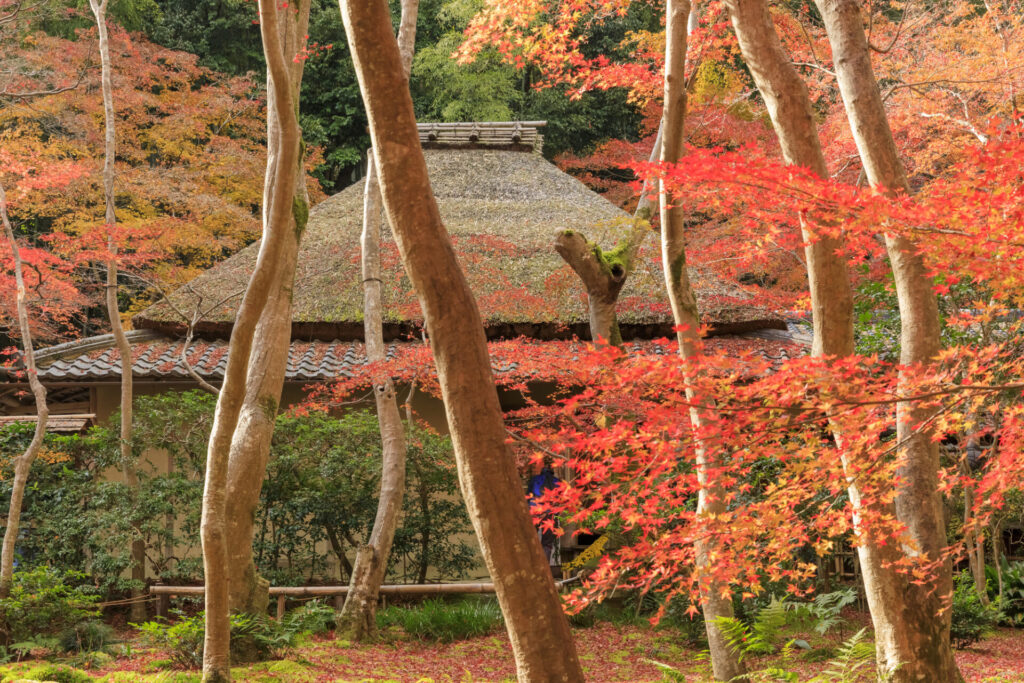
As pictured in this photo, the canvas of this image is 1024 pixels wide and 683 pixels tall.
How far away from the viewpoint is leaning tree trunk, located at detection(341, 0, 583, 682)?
2973 mm

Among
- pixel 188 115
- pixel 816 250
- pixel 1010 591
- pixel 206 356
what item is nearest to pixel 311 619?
pixel 206 356

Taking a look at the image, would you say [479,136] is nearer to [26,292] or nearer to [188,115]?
[188,115]

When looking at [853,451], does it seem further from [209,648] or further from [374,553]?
[374,553]

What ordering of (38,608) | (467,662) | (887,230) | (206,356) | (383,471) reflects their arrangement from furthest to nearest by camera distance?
(206,356), (383,471), (467,662), (38,608), (887,230)

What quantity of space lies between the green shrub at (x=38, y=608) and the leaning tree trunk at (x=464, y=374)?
425cm

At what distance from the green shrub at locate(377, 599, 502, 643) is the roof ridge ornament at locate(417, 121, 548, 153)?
9670 mm

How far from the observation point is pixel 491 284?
416 inches

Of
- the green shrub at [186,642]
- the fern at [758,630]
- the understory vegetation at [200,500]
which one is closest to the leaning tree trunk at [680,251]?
the fern at [758,630]

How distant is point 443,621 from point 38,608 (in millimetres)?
3006

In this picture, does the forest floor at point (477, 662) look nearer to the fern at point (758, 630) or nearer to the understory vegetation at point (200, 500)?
the fern at point (758, 630)

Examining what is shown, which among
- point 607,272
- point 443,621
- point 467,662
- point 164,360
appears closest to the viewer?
point 607,272

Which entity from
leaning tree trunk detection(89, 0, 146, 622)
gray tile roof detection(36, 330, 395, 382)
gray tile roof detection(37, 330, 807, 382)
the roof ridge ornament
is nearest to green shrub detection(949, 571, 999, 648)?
gray tile roof detection(37, 330, 807, 382)

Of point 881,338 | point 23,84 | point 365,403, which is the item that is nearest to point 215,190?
point 23,84

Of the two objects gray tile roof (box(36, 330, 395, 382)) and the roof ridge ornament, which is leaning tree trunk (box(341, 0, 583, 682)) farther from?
the roof ridge ornament
